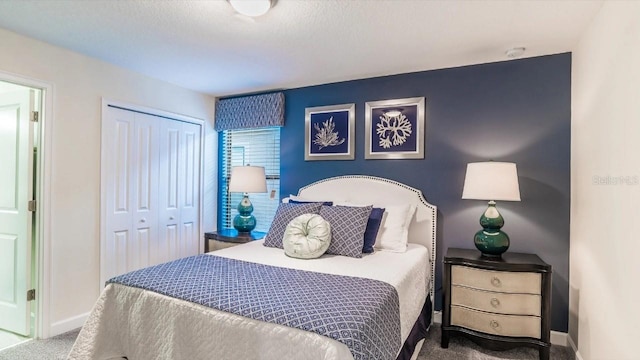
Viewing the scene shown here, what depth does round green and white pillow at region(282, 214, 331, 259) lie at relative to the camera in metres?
2.38

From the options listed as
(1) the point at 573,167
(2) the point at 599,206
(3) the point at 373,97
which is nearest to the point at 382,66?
(3) the point at 373,97

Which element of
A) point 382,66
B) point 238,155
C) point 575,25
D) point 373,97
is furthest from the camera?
point 238,155

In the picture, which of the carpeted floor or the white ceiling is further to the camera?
the carpeted floor

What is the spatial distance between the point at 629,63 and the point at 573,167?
1179 mm

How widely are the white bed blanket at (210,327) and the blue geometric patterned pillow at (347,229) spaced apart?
0.28 feet

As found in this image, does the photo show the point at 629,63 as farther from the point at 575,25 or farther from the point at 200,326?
the point at 200,326

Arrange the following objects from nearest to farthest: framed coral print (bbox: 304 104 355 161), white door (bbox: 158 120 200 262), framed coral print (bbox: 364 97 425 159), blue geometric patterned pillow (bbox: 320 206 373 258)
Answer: blue geometric patterned pillow (bbox: 320 206 373 258)
framed coral print (bbox: 364 97 425 159)
framed coral print (bbox: 304 104 355 161)
white door (bbox: 158 120 200 262)

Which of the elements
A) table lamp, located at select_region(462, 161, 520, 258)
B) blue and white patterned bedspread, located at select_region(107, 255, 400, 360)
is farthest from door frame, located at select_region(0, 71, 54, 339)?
table lamp, located at select_region(462, 161, 520, 258)

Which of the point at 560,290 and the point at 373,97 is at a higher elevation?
the point at 373,97

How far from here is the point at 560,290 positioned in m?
2.64

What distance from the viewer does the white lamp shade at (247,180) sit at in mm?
3471

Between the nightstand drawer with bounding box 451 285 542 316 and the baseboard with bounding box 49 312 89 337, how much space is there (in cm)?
300

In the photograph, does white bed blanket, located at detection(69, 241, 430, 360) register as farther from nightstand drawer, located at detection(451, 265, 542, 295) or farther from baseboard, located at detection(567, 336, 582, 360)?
baseboard, located at detection(567, 336, 582, 360)

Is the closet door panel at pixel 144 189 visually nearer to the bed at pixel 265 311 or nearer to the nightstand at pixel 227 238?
the nightstand at pixel 227 238
